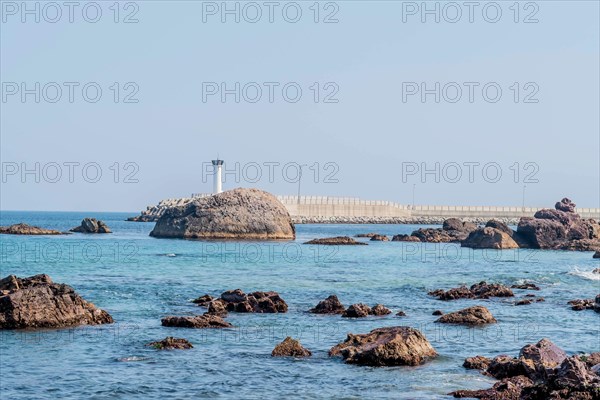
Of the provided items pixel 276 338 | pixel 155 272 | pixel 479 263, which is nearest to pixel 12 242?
pixel 155 272

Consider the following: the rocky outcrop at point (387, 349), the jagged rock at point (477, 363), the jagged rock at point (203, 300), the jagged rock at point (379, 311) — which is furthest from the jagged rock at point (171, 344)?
the jagged rock at point (203, 300)

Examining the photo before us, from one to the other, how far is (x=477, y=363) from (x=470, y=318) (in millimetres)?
7482

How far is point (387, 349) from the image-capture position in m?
20.8

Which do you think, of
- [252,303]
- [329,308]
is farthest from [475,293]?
[252,303]

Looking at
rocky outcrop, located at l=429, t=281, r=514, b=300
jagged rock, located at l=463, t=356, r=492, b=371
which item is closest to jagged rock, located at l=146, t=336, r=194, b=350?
jagged rock, located at l=463, t=356, r=492, b=371

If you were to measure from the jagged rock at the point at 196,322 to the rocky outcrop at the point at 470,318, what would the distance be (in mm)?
6973

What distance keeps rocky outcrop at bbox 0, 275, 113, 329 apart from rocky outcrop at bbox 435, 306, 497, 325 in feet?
34.7

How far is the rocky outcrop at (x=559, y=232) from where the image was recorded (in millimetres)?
83438

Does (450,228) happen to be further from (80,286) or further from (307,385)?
(307,385)

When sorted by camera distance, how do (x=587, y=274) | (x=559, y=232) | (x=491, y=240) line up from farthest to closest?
(x=559, y=232) → (x=491, y=240) → (x=587, y=274)

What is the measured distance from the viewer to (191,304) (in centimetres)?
3316

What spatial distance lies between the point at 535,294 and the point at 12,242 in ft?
183

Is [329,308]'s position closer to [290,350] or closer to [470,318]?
[470,318]

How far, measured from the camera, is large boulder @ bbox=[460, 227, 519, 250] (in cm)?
8181
